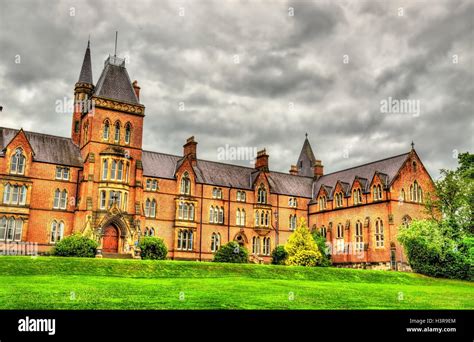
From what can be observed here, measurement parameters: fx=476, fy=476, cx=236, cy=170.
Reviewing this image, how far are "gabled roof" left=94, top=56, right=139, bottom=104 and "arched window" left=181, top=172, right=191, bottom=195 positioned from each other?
11005 millimetres

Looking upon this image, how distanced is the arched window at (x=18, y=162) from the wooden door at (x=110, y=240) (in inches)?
431

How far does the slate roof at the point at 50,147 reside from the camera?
5175 cm

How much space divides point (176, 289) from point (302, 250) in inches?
1113

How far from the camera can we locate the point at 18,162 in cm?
5019

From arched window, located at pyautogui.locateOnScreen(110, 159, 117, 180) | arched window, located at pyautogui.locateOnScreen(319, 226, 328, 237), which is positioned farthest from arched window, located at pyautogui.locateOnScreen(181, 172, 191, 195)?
arched window, located at pyautogui.locateOnScreen(319, 226, 328, 237)

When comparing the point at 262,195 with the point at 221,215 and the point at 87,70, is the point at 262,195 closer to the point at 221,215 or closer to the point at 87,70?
the point at 221,215

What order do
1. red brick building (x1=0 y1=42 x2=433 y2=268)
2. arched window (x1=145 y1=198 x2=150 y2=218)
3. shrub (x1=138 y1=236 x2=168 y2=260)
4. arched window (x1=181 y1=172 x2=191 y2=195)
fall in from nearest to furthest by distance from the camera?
shrub (x1=138 y1=236 x2=168 y2=260) → red brick building (x1=0 y1=42 x2=433 y2=268) → arched window (x1=145 y1=198 x2=150 y2=218) → arched window (x1=181 y1=172 x2=191 y2=195)

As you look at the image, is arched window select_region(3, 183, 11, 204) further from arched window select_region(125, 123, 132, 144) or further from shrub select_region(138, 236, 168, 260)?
shrub select_region(138, 236, 168, 260)

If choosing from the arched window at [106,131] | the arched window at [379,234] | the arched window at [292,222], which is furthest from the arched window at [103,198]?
the arched window at [379,234]

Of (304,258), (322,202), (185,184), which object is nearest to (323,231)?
(322,202)

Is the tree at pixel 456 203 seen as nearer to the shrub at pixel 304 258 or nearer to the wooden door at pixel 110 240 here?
the shrub at pixel 304 258

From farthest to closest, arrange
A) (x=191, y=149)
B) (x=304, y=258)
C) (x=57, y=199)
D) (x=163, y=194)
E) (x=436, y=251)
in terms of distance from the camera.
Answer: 1. (x=191, y=149)
2. (x=163, y=194)
3. (x=57, y=199)
4. (x=304, y=258)
5. (x=436, y=251)

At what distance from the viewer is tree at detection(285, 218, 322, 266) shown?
5041cm
